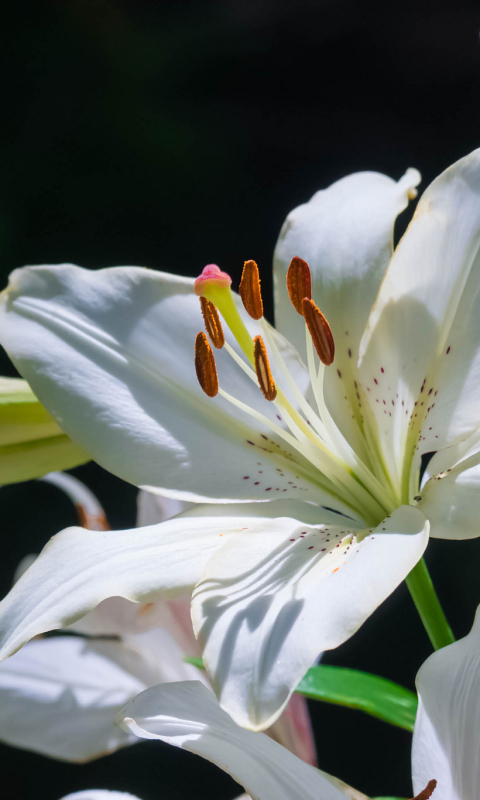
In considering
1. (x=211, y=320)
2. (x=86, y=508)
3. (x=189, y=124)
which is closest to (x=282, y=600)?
(x=211, y=320)

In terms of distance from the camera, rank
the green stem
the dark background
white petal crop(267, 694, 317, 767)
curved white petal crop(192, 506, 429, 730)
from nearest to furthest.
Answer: curved white petal crop(192, 506, 429, 730) → the green stem → white petal crop(267, 694, 317, 767) → the dark background

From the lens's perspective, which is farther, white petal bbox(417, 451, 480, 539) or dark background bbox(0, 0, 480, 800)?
dark background bbox(0, 0, 480, 800)

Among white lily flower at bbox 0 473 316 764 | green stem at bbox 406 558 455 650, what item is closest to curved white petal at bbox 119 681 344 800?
green stem at bbox 406 558 455 650

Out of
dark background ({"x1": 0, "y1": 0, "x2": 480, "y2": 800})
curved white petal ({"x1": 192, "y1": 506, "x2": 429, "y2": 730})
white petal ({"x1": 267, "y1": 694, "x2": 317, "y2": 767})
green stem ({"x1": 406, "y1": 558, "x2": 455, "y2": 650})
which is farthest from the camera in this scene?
dark background ({"x1": 0, "y1": 0, "x2": 480, "y2": 800})

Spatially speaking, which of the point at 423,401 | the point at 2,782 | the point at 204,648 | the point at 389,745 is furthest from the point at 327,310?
the point at 2,782

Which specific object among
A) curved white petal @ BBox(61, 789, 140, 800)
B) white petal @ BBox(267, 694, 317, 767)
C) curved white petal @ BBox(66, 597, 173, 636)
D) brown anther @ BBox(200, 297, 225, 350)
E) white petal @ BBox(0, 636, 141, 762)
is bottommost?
white petal @ BBox(0, 636, 141, 762)

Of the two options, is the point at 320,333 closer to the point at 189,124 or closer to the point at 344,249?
the point at 344,249

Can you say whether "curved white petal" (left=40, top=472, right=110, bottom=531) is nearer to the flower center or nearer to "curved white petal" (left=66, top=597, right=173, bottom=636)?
"curved white petal" (left=66, top=597, right=173, bottom=636)
